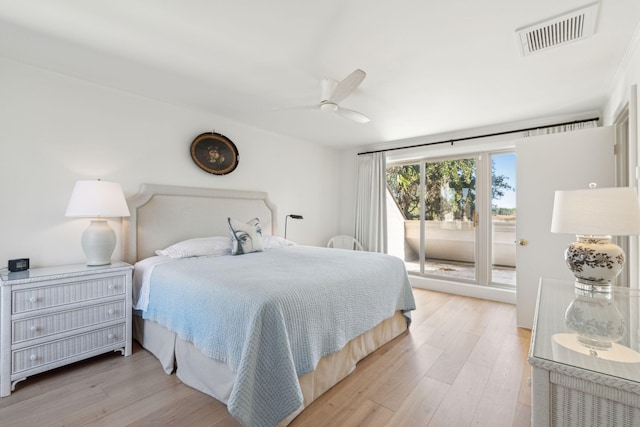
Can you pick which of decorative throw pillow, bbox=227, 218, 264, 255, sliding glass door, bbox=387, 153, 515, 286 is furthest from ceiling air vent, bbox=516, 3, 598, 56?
decorative throw pillow, bbox=227, 218, 264, 255

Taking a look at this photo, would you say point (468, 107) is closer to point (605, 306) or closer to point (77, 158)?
point (605, 306)

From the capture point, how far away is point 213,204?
3465mm

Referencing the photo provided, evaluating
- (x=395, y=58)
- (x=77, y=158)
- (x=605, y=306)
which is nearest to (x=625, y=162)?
(x=605, y=306)

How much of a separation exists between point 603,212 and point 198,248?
9.79 ft

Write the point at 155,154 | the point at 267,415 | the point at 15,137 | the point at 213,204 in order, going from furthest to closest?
the point at 213,204
the point at 155,154
the point at 15,137
the point at 267,415

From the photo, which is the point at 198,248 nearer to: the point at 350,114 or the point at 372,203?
the point at 350,114

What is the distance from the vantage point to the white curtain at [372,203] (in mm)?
4793

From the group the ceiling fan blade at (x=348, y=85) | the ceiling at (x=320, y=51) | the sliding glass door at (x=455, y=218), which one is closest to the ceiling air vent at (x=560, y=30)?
the ceiling at (x=320, y=51)

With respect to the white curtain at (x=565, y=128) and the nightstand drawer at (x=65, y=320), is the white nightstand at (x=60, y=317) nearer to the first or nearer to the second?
the nightstand drawer at (x=65, y=320)

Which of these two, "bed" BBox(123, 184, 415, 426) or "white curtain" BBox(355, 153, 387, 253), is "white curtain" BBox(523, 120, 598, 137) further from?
"bed" BBox(123, 184, 415, 426)

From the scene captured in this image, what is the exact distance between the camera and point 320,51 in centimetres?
206

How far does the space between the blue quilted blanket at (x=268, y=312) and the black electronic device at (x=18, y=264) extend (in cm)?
91

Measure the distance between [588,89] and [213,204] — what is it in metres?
4.02

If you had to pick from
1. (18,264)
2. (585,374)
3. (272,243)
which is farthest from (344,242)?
→ (585,374)
